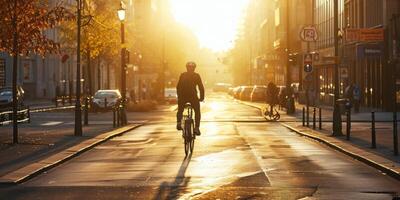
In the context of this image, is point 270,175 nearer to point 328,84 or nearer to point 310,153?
point 310,153

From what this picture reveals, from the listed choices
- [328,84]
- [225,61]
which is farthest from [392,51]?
[225,61]

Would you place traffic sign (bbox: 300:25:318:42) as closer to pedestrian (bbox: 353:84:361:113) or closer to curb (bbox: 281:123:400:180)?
pedestrian (bbox: 353:84:361:113)

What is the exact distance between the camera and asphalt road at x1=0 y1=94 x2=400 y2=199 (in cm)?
1363

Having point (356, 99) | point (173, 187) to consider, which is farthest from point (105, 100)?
point (173, 187)

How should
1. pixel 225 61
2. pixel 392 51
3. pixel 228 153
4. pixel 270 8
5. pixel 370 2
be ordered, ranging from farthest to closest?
1. pixel 225 61
2. pixel 270 8
3. pixel 370 2
4. pixel 392 51
5. pixel 228 153

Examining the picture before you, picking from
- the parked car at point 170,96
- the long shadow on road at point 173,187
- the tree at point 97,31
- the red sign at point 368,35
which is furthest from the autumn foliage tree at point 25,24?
the parked car at point 170,96

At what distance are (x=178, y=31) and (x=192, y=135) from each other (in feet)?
362

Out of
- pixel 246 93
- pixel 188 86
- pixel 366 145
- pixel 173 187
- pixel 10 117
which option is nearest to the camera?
pixel 173 187

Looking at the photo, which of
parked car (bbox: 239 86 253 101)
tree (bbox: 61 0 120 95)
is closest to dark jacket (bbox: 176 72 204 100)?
tree (bbox: 61 0 120 95)

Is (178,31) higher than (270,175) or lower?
higher

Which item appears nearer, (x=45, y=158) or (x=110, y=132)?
(x=45, y=158)

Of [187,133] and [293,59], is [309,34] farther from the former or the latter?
[187,133]

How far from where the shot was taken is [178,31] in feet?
429

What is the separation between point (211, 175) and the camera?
1616cm
